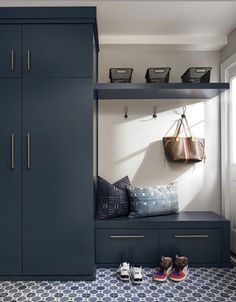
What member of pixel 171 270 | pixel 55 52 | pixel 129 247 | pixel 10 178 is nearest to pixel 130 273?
pixel 129 247

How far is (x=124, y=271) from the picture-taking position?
238 cm

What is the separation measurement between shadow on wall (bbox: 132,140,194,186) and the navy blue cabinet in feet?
2.96

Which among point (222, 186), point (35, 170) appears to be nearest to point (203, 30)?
point (222, 186)

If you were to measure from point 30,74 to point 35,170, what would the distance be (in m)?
0.84

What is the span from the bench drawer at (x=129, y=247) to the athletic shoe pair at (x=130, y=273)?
143 millimetres

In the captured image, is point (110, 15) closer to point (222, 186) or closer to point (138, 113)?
point (138, 113)

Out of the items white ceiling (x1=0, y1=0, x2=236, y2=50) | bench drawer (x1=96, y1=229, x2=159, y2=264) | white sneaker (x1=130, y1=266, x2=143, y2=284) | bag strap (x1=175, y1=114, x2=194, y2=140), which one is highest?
white ceiling (x1=0, y1=0, x2=236, y2=50)

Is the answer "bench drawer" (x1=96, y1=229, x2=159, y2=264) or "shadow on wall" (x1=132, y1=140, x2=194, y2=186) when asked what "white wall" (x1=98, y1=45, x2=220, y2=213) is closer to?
"shadow on wall" (x1=132, y1=140, x2=194, y2=186)

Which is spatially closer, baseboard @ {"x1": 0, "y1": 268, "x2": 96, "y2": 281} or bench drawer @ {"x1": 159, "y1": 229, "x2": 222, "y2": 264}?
baseboard @ {"x1": 0, "y1": 268, "x2": 96, "y2": 281}

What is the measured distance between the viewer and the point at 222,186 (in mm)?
3135

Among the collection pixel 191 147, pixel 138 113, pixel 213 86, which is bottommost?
pixel 191 147

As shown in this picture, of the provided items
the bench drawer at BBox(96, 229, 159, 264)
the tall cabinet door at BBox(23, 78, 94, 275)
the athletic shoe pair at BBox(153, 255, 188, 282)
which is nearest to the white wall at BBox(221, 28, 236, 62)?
the tall cabinet door at BBox(23, 78, 94, 275)

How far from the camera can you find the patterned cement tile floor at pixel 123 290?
2074 millimetres

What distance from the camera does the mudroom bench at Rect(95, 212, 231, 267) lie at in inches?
102
